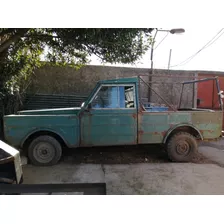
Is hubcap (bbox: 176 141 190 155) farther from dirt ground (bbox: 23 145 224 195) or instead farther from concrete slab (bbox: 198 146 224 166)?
concrete slab (bbox: 198 146 224 166)

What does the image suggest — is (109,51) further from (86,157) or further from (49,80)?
(49,80)

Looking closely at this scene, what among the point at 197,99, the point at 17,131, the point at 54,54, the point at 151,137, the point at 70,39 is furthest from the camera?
the point at 197,99

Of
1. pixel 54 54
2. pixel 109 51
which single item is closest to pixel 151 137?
pixel 109 51

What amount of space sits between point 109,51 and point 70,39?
0.78 m

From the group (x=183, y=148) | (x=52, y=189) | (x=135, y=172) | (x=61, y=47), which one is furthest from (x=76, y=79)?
(x=52, y=189)

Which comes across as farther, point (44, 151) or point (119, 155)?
point (119, 155)

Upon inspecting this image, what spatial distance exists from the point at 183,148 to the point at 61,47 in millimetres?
3721

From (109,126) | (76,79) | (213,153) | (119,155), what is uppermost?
(76,79)

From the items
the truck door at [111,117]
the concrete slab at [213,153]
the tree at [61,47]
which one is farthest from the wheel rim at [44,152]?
the concrete slab at [213,153]

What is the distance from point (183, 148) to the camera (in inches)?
161

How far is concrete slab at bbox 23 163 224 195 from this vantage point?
286 centimetres

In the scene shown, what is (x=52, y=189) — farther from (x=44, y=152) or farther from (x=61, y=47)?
(x=61, y=47)

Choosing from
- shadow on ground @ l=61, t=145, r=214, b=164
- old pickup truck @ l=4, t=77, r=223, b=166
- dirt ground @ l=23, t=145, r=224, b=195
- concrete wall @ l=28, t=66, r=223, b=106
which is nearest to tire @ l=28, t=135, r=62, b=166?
old pickup truck @ l=4, t=77, r=223, b=166

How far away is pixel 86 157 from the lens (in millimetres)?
4340
